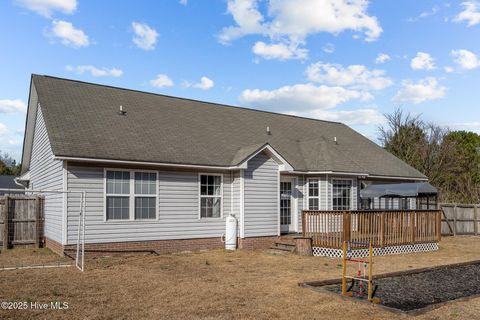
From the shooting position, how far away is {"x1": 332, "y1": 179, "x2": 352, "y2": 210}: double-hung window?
18547 millimetres

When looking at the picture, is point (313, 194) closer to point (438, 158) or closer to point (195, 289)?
point (195, 289)

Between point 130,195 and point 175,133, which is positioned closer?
point 130,195

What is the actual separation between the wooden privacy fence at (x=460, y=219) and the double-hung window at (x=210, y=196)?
13826mm

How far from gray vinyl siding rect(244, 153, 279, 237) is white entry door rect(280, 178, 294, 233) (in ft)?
4.23

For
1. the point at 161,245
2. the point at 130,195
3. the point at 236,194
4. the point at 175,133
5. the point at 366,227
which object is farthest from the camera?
the point at 175,133

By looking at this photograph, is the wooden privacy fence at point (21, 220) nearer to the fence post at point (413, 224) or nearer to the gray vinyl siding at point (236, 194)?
the gray vinyl siding at point (236, 194)

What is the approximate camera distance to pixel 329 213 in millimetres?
15281

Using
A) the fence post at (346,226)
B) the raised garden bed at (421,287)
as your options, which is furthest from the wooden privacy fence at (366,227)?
the raised garden bed at (421,287)

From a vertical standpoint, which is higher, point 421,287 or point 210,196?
point 210,196

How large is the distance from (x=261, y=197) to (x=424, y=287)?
772cm

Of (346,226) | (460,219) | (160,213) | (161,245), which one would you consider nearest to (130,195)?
(160,213)

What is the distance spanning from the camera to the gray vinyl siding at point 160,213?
13.4 meters

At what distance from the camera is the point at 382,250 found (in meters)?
15.8

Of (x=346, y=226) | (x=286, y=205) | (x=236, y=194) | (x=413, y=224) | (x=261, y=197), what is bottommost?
(x=413, y=224)
